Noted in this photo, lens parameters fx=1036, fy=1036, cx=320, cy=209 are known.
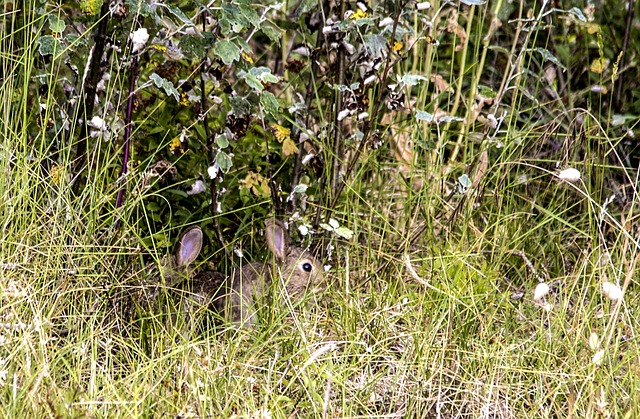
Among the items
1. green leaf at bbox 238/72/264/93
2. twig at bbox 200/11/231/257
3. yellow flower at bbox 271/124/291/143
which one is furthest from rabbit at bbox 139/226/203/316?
green leaf at bbox 238/72/264/93

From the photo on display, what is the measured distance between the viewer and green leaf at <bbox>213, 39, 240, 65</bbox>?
365 cm

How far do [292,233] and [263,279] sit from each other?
2.06ft

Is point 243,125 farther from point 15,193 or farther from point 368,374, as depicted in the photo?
point 368,374

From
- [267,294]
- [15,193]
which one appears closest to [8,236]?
[15,193]

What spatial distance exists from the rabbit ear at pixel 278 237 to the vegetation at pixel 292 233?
0.20 ft

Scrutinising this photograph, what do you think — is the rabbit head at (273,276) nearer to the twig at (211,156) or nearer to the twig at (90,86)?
the twig at (211,156)

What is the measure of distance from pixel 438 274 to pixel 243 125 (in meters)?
0.97

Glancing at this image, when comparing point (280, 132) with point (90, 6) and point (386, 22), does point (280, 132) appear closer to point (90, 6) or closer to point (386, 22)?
point (386, 22)

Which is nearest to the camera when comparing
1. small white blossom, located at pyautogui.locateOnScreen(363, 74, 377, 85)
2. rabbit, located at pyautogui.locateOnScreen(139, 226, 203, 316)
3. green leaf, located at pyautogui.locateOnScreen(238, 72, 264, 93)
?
green leaf, located at pyautogui.locateOnScreen(238, 72, 264, 93)

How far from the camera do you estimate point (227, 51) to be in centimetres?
366

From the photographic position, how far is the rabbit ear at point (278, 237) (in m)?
4.22

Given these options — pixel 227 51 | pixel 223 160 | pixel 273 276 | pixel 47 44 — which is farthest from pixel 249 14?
pixel 273 276

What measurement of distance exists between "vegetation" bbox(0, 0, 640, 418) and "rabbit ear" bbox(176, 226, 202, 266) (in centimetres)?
Answer: 6

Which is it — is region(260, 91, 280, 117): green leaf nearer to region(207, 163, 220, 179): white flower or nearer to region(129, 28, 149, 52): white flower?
region(207, 163, 220, 179): white flower
